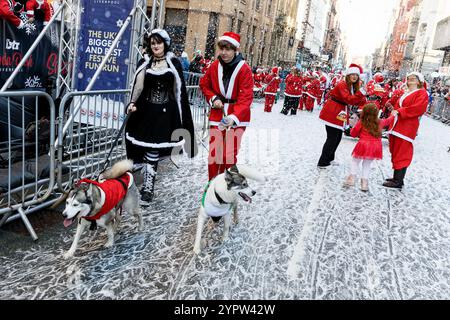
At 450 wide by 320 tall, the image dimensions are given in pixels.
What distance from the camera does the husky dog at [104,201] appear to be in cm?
294

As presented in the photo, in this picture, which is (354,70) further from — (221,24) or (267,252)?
(221,24)

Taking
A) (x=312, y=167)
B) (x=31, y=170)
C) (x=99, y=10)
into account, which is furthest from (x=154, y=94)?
(x=312, y=167)

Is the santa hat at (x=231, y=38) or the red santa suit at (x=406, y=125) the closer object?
the santa hat at (x=231, y=38)

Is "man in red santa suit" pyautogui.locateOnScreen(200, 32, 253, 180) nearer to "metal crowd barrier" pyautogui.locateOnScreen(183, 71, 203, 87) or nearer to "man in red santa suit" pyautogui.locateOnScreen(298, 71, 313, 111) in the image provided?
"metal crowd barrier" pyautogui.locateOnScreen(183, 71, 203, 87)

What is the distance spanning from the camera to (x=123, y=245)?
3.61 meters

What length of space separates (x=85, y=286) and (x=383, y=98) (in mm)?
10884

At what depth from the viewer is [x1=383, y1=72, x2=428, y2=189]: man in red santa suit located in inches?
234

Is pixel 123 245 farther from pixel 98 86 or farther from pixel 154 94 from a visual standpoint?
pixel 98 86

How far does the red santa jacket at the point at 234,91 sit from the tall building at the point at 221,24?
24.0 m

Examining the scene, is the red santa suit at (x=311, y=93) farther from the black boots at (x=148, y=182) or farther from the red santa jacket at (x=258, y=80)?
the black boots at (x=148, y=182)

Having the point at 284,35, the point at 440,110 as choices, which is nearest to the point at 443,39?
the point at 284,35

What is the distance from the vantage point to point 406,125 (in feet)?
19.9

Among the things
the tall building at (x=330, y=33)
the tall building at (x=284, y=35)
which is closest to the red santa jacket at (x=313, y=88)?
the tall building at (x=284, y=35)

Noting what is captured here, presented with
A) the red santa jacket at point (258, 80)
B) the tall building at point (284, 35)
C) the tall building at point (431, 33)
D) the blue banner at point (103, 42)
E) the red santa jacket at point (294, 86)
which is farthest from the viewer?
the tall building at point (431, 33)
